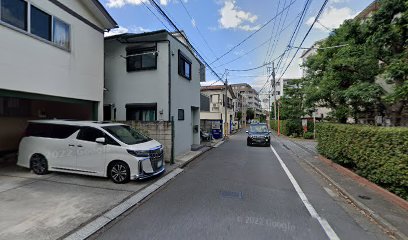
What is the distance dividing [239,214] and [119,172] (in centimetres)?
366

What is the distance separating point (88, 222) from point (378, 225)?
5320mm

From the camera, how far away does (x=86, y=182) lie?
21.4 feet

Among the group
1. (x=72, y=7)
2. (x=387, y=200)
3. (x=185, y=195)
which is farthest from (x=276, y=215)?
(x=72, y=7)

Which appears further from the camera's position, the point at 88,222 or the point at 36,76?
the point at 36,76

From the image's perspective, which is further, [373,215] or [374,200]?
[374,200]

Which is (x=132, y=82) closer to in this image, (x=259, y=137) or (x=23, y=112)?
(x=23, y=112)

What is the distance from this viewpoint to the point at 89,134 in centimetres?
688

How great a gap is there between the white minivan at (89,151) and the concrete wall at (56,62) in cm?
139

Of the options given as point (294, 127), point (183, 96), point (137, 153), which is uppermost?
point (183, 96)

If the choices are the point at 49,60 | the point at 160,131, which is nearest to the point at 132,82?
the point at 160,131

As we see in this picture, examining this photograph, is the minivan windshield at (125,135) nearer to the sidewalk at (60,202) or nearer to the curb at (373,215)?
the sidewalk at (60,202)

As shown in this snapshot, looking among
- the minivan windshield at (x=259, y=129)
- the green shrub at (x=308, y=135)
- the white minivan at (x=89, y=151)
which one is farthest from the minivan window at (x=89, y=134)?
the green shrub at (x=308, y=135)

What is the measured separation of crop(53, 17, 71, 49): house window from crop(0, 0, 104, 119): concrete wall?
0.51 feet

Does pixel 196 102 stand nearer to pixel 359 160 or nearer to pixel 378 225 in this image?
pixel 359 160
